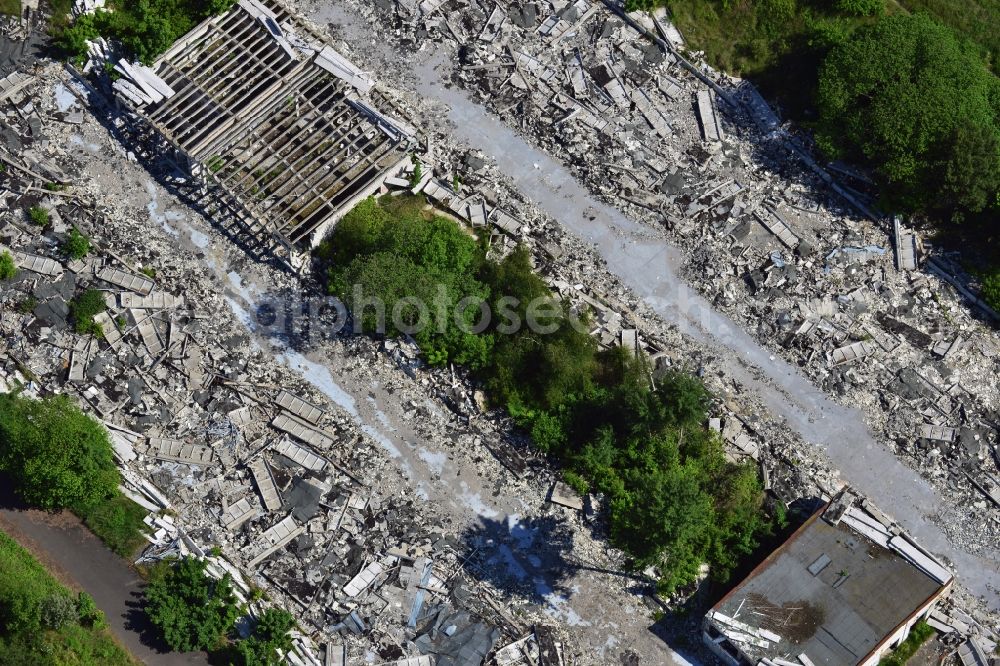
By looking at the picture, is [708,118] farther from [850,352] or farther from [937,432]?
[937,432]

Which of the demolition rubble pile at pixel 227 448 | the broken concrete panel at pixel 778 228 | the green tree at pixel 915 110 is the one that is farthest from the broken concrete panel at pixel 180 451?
the green tree at pixel 915 110

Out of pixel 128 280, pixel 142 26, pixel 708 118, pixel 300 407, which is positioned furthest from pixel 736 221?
pixel 142 26

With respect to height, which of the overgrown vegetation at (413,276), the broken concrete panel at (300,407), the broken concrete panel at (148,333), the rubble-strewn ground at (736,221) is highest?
the rubble-strewn ground at (736,221)

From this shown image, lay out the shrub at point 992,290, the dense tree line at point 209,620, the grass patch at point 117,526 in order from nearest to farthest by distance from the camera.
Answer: the dense tree line at point 209,620, the grass patch at point 117,526, the shrub at point 992,290

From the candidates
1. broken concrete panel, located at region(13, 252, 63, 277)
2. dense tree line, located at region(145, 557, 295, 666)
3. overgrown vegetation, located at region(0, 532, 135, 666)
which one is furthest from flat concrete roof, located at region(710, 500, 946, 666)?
broken concrete panel, located at region(13, 252, 63, 277)

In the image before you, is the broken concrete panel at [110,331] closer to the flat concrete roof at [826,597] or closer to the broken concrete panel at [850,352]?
the flat concrete roof at [826,597]

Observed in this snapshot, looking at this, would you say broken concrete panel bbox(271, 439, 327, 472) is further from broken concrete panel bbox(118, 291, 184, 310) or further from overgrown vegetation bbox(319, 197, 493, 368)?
broken concrete panel bbox(118, 291, 184, 310)

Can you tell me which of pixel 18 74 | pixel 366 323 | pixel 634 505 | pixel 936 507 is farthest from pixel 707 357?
pixel 18 74
